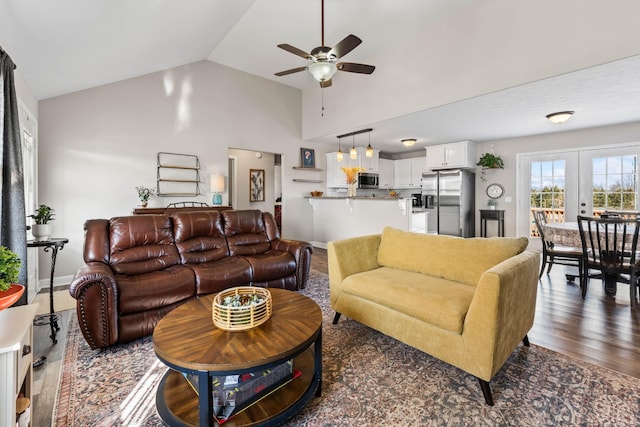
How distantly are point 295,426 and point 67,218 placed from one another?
4455 millimetres

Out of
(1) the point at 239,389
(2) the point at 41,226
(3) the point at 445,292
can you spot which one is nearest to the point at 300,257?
(3) the point at 445,292

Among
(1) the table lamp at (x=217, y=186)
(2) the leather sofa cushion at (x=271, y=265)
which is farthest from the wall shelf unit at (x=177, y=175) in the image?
(2) the leather sofa cushion at (x=271, y=265)

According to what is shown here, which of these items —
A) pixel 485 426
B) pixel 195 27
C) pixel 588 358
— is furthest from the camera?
pixel 195 27

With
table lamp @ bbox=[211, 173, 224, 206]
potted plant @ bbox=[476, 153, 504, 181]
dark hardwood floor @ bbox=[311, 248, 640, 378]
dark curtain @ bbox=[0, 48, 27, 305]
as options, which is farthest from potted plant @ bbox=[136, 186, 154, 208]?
potted plant @ bbox=[476, 153, 504, 181]

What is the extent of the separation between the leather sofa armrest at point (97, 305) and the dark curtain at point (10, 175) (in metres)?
0.53

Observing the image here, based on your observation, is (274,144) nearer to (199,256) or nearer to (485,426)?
(199,256)

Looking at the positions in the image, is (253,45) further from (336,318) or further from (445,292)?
(445,292)

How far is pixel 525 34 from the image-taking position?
10.6 feet

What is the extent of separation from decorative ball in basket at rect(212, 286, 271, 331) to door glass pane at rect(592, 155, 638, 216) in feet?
20.8

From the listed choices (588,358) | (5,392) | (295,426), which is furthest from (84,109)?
(588,358)

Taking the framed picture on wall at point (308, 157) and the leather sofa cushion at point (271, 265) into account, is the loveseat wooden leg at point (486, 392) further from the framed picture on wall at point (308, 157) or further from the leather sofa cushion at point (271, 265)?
the framed picture on wall at point (308, 157)

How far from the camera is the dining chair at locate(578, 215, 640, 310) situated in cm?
295

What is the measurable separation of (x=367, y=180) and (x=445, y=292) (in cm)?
559

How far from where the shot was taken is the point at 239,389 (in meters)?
1.49
